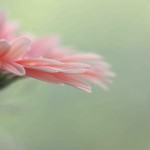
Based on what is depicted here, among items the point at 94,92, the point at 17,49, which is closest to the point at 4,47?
the point at 17,49

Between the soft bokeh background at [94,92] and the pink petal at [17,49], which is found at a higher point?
the soft bokeh background at [94,92]

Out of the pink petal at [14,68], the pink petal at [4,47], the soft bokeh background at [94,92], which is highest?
the soft bokeh background at [94,92]

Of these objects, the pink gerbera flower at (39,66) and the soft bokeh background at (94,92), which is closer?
the pink gerbera flower at (39,66)

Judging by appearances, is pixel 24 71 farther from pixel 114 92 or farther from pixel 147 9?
pixel 147 9

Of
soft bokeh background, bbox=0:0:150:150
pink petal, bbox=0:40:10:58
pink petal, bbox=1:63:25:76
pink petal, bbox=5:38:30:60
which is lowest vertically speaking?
pink petal, bbox=1:63:25:76

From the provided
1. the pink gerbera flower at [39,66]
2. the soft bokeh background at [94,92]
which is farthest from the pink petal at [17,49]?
the soft bokeh background at [94,92]

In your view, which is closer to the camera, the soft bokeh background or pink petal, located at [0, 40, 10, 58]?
pink petal, located at [0, 40, 10, 58]

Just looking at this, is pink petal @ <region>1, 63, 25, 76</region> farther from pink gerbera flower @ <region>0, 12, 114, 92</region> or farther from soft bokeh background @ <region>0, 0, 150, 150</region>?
soft bokeh background @ <region>0, 0, 150, 150</region>

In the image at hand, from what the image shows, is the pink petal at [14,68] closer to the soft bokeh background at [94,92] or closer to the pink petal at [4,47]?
the pink petal at [4,47]

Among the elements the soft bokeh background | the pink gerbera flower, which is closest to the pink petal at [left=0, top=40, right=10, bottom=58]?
the pink gerbera flower
